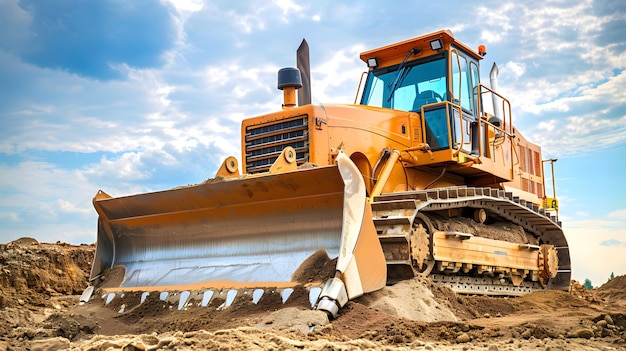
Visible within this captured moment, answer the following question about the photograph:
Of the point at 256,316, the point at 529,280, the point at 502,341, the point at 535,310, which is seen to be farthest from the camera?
the point at 529,280

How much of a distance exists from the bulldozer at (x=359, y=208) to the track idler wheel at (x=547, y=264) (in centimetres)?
2

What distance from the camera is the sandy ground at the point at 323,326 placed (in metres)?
4.32

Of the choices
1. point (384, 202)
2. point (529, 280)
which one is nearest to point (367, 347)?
point (384, 202)

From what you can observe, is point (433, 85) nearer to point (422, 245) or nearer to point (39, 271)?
point (422, 245)

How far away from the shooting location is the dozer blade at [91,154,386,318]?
5.67 m

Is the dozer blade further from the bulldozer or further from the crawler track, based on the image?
the crawler track

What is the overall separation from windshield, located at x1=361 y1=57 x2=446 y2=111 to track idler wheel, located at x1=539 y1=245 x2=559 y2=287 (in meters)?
2.83

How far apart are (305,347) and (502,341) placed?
1.52 metres

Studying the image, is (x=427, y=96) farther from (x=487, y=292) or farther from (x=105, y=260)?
(x=105, y=260)

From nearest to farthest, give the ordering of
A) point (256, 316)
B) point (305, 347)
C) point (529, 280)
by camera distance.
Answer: point (305, 347)
point (256, 316)
point (529, 280)

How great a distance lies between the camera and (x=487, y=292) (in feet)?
26.7

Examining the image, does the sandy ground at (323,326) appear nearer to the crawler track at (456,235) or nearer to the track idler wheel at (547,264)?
the crawler track at (456,235)

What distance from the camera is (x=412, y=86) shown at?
880 cm

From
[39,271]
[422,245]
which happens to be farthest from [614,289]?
[39,271]
